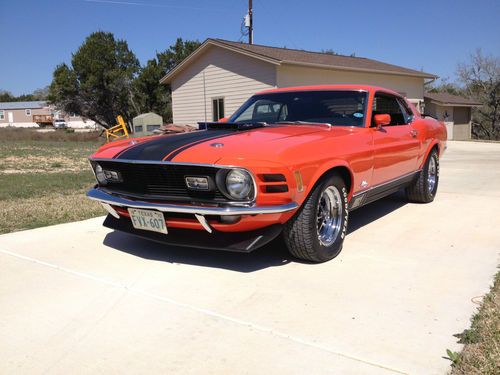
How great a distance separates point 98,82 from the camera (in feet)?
124

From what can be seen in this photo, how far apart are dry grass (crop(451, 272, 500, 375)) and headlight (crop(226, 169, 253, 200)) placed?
1.62m

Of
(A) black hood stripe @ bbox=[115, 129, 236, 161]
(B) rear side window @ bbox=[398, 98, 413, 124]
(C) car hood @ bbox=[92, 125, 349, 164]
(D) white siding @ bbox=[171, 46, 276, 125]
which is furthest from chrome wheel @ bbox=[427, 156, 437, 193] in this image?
(D) white siding @ bbox=[171, 46, 276, 125]

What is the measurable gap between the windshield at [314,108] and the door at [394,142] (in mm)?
291

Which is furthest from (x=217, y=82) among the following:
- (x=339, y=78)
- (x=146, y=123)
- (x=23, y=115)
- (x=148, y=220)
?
(x=23, y=115)

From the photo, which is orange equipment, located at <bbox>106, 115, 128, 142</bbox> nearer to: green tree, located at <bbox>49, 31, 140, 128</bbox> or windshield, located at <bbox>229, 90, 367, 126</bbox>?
windshield, located at <bbox>229, 90, 367, 126</bbox>

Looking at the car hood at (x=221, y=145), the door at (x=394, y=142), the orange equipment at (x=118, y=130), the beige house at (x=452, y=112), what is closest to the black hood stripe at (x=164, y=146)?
the car hood at (x=221, y=145)

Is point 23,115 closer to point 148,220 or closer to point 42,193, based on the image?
point 42,193

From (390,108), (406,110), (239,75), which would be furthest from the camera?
(239,75)

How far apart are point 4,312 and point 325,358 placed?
2149 millimetres

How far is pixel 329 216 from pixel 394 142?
146 cm

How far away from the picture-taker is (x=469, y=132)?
3178cm

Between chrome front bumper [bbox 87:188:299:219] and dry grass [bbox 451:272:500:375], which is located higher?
chrome front bumper [bbox 87:188:299:219]

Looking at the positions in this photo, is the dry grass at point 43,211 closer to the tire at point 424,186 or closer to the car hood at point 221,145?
the car hood at point 221,145

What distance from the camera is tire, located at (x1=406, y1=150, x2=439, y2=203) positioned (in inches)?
239
